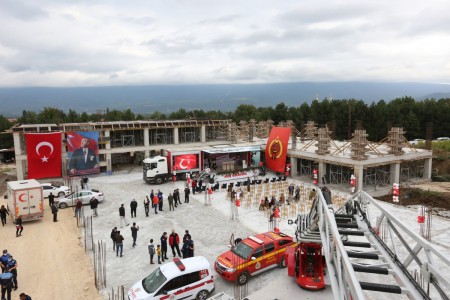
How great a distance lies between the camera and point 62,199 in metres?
27.9

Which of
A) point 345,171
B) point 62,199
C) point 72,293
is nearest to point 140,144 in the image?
point 62,199

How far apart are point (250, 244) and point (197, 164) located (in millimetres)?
22790

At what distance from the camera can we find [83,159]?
3941cm

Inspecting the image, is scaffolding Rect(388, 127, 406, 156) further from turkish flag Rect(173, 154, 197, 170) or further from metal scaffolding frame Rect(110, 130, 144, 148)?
metal scaffolding frame Rect(110, 130, 144, 148)

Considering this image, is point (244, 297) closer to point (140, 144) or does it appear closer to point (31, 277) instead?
point (31, 277)

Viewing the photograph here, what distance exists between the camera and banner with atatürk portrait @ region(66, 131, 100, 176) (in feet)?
126

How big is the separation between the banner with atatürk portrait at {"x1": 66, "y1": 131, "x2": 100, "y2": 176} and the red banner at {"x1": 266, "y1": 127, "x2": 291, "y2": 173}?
1908 cm

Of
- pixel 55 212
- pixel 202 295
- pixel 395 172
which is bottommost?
pixel 202 295

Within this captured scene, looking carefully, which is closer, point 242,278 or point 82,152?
point 242,278

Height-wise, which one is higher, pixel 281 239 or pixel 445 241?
pixel 281 239

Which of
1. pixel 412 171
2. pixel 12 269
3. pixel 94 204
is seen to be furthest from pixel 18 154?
pixel 412 171

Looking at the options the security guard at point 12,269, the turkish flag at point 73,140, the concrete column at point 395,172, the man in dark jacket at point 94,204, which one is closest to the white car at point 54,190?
the man in dark jacket at point 94,204

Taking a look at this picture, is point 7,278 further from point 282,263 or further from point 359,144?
point 359,144

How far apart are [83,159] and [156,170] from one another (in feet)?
31.4
